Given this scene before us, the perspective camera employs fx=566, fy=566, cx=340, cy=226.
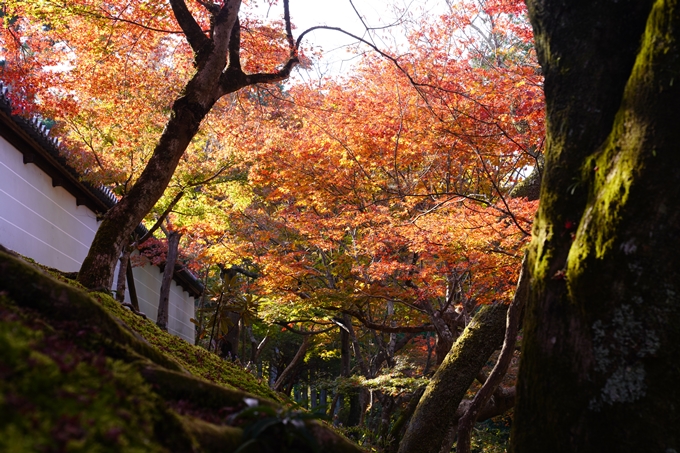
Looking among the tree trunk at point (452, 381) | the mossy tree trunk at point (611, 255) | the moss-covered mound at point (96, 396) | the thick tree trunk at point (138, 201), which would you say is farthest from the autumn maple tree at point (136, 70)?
the tree trunk at point (452, 381)

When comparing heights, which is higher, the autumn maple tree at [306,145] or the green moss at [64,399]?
the autumn maple tree at [306,145]

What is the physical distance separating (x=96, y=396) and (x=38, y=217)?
10.3 m

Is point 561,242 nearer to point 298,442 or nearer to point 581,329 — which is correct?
point 581,329

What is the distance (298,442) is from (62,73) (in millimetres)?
9950

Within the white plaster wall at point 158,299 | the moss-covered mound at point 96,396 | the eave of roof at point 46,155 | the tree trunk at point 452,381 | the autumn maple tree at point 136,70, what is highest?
the autumn maple tree at point 136,70

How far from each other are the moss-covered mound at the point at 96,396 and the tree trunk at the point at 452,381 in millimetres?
6171

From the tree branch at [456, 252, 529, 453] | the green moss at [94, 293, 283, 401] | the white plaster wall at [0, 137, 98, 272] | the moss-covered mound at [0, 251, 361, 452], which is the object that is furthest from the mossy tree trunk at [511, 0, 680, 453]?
the white plaster wall at [0, 137, 98, 272]

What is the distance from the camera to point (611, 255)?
267cm

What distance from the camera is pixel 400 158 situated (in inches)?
449

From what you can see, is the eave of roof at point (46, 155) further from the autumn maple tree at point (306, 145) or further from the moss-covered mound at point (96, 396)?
the moss-covered mound at point (96, 396)

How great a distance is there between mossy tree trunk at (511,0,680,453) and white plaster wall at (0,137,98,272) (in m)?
9.18

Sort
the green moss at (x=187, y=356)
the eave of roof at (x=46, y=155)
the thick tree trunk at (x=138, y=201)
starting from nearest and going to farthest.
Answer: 1. the green moss at (x=187, y=356)
2. the thick tree trunk at (x=138, y=201)
3. the eave of roof at (x=46, y=155)

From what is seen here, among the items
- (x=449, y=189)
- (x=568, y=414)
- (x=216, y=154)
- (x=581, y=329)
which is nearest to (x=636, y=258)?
(x=581, y=329)

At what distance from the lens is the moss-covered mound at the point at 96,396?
154 centimetres
